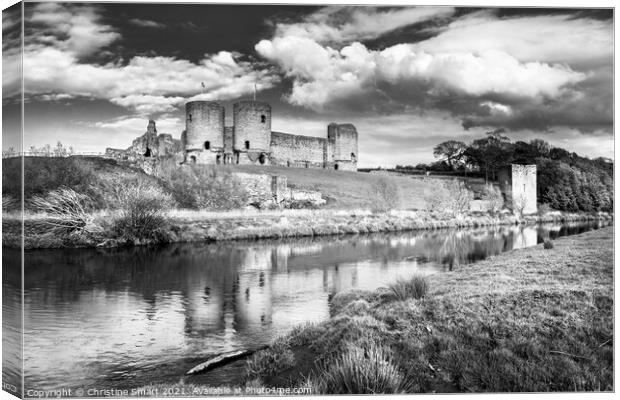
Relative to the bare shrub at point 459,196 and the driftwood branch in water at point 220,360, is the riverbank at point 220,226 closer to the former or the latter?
the bare shrub at point 459,196

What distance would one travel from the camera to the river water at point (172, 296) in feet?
19.7

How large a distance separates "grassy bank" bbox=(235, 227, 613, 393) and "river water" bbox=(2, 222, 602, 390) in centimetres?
119

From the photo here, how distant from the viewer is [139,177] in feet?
46.3

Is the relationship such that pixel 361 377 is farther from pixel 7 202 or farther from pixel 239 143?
pixel 239 143

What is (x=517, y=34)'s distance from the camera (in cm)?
635

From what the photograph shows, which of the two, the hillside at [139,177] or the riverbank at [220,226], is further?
the riverbank at [220,226]

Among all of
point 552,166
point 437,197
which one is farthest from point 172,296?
point 437,197

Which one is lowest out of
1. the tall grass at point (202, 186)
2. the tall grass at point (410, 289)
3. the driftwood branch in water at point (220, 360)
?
the driftwood branch in water at point (220, 360)

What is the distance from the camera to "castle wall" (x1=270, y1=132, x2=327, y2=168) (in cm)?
2795

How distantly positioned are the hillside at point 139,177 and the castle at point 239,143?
2.02ft

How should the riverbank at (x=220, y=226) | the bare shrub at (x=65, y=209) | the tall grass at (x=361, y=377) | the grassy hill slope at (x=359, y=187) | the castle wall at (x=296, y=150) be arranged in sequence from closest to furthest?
1. the tall grass at (x=361, y=377)
2. the bare shrub at (x=65, y=209)
3. the riverbank at (x=220, y=226)
4. the grassy hill slope at (x=359, y=187)
5. the castle wall at (x=296, y=150)

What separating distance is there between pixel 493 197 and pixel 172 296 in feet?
54.2

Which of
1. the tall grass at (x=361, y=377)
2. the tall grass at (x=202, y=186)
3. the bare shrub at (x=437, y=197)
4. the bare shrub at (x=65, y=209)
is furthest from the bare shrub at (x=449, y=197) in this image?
the tall grass at (x=361, y=377)

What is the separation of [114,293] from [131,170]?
183 inches
